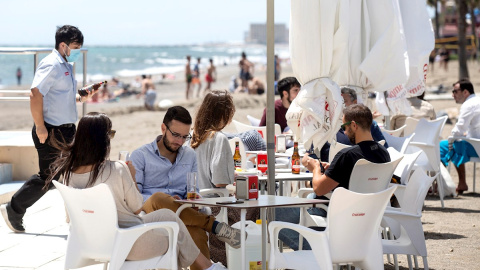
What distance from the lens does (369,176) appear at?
522 centimetres

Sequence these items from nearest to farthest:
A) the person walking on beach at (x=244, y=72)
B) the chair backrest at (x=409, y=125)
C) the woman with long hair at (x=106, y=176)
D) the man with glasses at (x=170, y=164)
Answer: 1. the woman with long hair at (x=106, y=176)
2. the man with glasses at (x=170, y=164)
3. the chair backrest at (x=409, y=125)
4. the person walking on beach at (x=244, y=72)

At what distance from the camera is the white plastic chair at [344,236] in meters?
4.05

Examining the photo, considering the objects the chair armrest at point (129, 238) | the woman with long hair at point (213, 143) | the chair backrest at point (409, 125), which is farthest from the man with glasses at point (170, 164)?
the chair backrest at point (409, 125)

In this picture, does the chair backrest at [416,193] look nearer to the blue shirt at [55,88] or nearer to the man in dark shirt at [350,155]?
the man in dark shirt at [350,155]

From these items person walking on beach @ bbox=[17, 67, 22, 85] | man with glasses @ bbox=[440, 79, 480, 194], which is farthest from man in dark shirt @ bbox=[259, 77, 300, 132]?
person walking on beach @ bbox=[17, 67, 22, 85]

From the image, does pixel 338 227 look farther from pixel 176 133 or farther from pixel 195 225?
pixel 176 133

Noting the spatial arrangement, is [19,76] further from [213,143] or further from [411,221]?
[411,221]

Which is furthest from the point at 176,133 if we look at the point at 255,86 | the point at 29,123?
the point at 255,86

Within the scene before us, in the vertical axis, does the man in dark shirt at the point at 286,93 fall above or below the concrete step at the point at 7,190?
above

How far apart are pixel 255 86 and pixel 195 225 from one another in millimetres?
25009

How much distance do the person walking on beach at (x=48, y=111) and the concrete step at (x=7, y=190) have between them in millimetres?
1139

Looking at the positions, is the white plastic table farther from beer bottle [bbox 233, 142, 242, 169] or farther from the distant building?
the distant building

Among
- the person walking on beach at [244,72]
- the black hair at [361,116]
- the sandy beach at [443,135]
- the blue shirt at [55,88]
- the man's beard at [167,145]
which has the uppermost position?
the person walking on beach at [244,72]

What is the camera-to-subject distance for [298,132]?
5969mm
